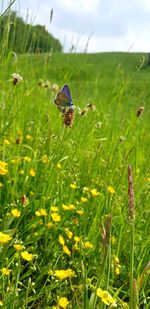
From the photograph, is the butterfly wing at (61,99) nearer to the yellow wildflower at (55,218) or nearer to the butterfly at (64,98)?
the butterfly at (64,98)

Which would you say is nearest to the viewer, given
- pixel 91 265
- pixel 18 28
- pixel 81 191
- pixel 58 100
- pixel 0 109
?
pixel 58 100

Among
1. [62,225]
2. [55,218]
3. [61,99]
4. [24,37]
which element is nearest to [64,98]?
[61,99]

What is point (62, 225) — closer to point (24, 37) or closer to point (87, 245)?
point (87, 245)

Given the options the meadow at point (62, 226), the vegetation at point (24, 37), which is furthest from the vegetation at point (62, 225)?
the vegetation at point (24, 37)

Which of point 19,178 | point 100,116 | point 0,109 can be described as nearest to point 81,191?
point 19,178

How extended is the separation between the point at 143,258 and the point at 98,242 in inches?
5.9

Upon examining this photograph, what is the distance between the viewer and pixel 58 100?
3.34 feet

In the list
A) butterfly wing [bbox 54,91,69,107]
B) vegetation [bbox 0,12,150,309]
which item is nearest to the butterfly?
butterfly wing [bbox 54,91,69,107]

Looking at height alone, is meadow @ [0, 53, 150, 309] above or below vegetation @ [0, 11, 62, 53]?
below

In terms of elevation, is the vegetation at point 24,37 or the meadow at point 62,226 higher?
the vegetation at point 24,37

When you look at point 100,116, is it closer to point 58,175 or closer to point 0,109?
point 0,109

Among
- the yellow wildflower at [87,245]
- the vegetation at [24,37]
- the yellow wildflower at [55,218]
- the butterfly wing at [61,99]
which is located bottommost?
the yellow wildflower at [87,245]

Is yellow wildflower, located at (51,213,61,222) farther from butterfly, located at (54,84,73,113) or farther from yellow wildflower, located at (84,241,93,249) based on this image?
butterfly, located at (54,84,73,113)

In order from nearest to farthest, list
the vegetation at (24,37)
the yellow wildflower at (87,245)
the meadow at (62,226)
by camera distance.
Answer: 1. the meadow at (62,226)
2. the yellow wildflower at (87,245)
3. the vegetation at (24,37)
